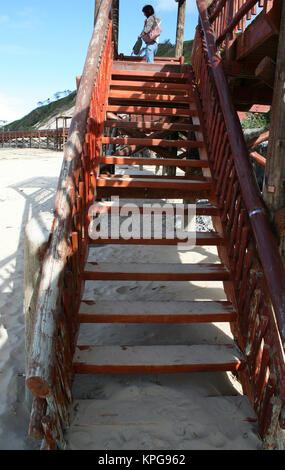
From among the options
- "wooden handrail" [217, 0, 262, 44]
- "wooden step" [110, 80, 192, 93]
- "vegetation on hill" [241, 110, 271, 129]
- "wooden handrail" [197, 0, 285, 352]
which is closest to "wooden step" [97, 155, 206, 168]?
"wooden handrail" [197, 0, 285, 352]

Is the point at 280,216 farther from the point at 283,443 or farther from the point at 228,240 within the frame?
the point at 283,443

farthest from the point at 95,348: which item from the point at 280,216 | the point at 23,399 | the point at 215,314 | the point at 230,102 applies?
the point at 230,102

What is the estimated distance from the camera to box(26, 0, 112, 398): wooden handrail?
5.26 ft

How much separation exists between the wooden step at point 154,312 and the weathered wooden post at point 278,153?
737 millimetres

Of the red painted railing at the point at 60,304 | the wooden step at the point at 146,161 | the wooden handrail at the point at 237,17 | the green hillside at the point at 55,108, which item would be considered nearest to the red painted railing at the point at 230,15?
the wooden handrail at the point at 237,17

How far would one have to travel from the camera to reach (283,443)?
191cm

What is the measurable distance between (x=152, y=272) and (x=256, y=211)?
0.99 metres

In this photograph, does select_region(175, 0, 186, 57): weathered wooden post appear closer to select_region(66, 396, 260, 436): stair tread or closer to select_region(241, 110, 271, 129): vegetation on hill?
select_region(241, 110, 271, 129): vegetation on hill

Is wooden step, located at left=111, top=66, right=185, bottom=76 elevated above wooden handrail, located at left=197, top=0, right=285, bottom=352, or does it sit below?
above

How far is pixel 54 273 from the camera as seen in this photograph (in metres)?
1.88

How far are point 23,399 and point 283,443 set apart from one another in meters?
1.89

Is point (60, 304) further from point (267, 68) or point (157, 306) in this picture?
point (267, 68)

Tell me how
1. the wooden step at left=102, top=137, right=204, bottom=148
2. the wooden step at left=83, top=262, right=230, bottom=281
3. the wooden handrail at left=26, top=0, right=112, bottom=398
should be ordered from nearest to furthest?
the wooden handrail at left=26, top=0, right=112, bottom=398, the wooden step at left=83, top=262, right=230, bottom=281, the wooden step at left=102, top=137, right=204, bottom=148

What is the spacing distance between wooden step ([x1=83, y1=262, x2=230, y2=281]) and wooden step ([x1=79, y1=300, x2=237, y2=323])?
8.4 inches
